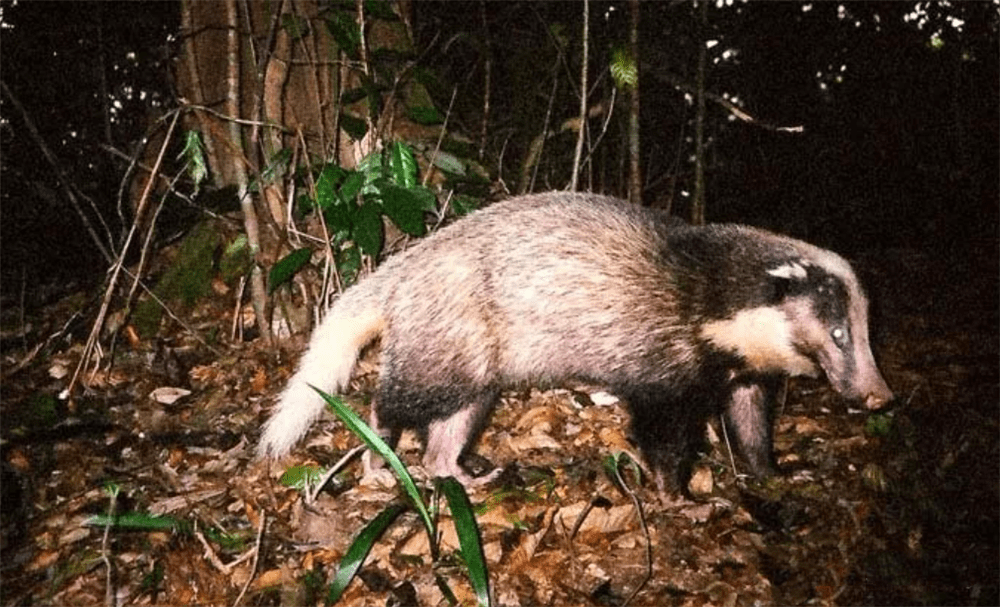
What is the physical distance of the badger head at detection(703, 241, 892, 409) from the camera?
342 cm

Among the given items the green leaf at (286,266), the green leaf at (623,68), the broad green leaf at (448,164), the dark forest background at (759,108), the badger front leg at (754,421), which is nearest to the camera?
the badger front leg at (754,421)

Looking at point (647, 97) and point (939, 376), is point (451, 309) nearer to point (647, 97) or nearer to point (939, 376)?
point (939, 376)

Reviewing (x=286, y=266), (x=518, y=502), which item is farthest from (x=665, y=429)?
(x=286, y=266)

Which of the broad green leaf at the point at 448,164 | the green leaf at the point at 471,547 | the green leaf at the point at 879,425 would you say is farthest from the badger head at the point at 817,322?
the broad green leaf at the point at 448,164

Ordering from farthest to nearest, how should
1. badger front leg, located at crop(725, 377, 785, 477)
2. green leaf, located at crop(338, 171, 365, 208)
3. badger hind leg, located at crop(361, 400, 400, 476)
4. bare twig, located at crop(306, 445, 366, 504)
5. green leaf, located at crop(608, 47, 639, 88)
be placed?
1. green leaf, located at crop(338, 171, 365, 208)
2. green leaf, located at crop(608, 47, 639, 88)
3. badger front leg, located at crop(725, 377, 785, 477)
4. badger hind leg, located at crop(361, 400, 400, 476)
5. bare twig, located at crop(306, 445, 366, 504)

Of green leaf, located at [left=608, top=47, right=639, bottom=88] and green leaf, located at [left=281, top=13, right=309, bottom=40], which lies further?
green leaf, located at [left=281, top=13, right=309, bottom=40]

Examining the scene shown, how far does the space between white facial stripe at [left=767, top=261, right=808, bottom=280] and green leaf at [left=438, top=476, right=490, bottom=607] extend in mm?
1739

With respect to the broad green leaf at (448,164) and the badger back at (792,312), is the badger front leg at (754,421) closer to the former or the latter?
the badger back at (792,312)

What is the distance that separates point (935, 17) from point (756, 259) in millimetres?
6072

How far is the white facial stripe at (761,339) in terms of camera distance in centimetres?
354

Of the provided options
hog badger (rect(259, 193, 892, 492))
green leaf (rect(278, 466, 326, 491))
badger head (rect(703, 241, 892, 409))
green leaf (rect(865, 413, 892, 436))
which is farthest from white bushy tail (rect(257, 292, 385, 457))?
green leaf (rect(865, 413, 892, 436))

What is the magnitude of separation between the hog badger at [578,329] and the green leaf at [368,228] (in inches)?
7.9

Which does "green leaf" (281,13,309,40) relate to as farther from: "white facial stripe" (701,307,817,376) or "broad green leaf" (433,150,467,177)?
"white facial stripe" (701,307,817,376)

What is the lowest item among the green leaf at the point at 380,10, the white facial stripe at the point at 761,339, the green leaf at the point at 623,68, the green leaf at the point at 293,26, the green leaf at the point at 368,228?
the white facial stripe at the point at 761,339
